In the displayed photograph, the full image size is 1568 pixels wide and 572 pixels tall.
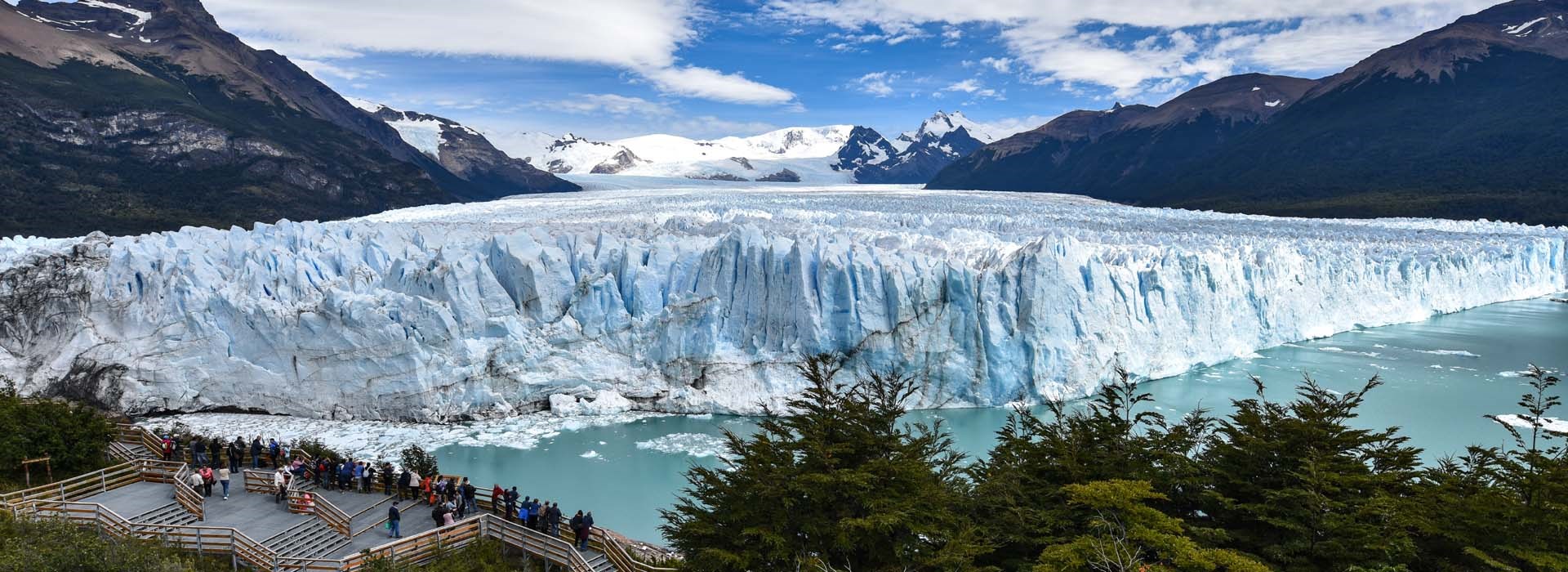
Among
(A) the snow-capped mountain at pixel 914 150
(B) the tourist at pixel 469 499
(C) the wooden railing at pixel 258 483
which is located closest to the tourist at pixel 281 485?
(C) the wooden railing at pixel 258 483

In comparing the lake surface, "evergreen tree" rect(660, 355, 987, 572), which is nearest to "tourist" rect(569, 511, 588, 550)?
the lake surface

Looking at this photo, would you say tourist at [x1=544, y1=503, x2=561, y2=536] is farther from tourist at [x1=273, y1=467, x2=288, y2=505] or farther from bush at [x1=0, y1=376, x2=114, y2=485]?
bush at [x1=0, y1=376, x2=114, y2=485]

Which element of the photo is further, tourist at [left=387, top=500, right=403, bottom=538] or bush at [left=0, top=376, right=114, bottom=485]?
bush at [left=0, top=376, right=114, bottom=485]

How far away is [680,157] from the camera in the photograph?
550 feet

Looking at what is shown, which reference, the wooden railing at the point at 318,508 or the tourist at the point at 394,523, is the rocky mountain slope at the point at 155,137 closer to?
the wooden railing at the point at 318,508

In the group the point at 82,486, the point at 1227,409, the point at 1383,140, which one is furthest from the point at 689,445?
the point at 1383,140

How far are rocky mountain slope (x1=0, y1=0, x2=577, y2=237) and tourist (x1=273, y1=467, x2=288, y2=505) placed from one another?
33.8 m

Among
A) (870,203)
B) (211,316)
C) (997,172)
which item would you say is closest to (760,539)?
(211,316)

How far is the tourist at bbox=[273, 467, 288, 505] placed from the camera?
10492 mm

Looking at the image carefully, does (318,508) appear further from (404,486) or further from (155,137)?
(155,137)

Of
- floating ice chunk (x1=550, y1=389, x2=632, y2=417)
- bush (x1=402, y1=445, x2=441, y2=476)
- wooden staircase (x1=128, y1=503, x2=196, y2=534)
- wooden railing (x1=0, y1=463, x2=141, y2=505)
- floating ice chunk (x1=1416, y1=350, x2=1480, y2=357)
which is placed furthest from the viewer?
floating ice chunk (x1=1416, y1=350, x2=1480, y2=357)

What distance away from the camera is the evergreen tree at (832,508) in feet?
19.2

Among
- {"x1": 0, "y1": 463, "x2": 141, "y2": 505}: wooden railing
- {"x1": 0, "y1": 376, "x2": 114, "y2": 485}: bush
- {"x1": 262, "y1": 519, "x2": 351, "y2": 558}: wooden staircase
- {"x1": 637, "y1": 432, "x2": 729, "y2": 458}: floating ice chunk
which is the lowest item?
{"x1": 637, "y1": 432, "x2": 729, "y2": 458}: floating ice chunk

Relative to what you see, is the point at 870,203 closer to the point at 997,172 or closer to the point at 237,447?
the point at 237,447
